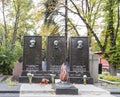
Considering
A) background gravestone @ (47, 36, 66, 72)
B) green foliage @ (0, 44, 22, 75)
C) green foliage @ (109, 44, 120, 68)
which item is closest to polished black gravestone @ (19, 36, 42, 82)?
background gravestone @ (47, 36, 66, 72)

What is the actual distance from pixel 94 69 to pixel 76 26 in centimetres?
1439

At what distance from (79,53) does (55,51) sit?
1.55 m

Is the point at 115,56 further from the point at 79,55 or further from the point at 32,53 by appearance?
the point at 32,53

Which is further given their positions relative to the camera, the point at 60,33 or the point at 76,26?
the point at 76,26

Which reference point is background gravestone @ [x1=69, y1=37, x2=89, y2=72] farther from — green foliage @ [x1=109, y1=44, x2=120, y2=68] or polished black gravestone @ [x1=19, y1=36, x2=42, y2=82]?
green foliage @ [x1=109, y1=44, x2=120, y2=68]

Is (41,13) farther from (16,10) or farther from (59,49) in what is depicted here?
(16,10)

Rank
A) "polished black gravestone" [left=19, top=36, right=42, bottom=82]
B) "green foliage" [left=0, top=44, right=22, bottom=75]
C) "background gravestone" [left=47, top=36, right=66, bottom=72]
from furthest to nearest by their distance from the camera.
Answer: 1. "green foliage" [left=0, top=44, right=22, bottom=75]
2. "background gravestone" [left=47, top=36, right=66, bottom=72]
3. "polished black gravestone" [left=19, top=36, right=42, bottom=82]

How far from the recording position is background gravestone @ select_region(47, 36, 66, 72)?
24.1 m

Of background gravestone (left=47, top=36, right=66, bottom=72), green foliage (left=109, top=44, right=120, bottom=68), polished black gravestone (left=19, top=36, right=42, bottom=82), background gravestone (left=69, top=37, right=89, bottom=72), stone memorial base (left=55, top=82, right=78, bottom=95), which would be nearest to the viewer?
stone memorial base (left=55, top=82, right=78, bottom=95)

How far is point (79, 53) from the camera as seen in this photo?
24.1 m

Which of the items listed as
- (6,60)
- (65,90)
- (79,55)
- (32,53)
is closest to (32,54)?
(32,53)

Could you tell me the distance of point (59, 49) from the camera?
24.3m

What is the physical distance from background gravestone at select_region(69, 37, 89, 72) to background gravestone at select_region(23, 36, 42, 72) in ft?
6.85

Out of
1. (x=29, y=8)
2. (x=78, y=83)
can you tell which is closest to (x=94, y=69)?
(x=78, y=83)
